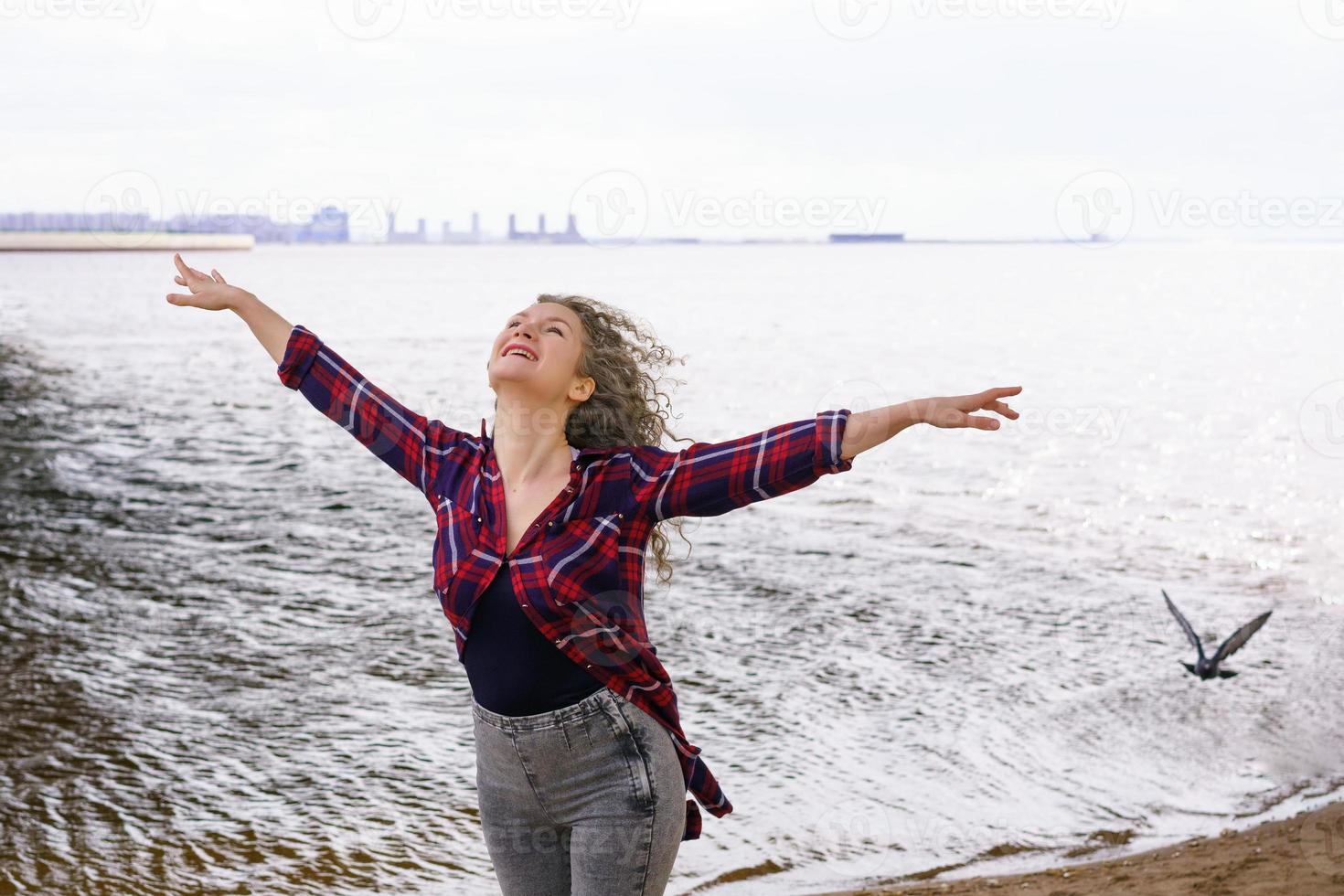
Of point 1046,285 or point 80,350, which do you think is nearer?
point 80,350

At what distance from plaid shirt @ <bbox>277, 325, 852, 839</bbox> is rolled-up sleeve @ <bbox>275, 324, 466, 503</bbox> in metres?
0.09

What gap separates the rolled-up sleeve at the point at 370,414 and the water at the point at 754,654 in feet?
13.3

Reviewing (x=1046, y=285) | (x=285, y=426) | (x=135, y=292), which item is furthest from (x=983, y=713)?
(x=1046, y=285)

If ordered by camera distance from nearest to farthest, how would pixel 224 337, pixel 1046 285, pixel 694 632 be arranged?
pixel 694 632 < pixel 224 337 < pixel 1046 285

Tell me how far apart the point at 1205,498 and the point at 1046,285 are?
291 feet

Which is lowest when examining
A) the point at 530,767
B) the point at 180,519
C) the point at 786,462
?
the point at 180,519

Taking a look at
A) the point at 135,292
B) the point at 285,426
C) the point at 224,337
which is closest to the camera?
the point at 285,426

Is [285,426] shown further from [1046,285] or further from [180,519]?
[1046,285]

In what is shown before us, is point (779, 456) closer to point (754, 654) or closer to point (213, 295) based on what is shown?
point (213, 295)

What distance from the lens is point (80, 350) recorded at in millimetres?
40531

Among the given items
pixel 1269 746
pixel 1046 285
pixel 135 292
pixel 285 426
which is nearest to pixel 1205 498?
pixel 1269 746

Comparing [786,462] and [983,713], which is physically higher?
[786,462]
